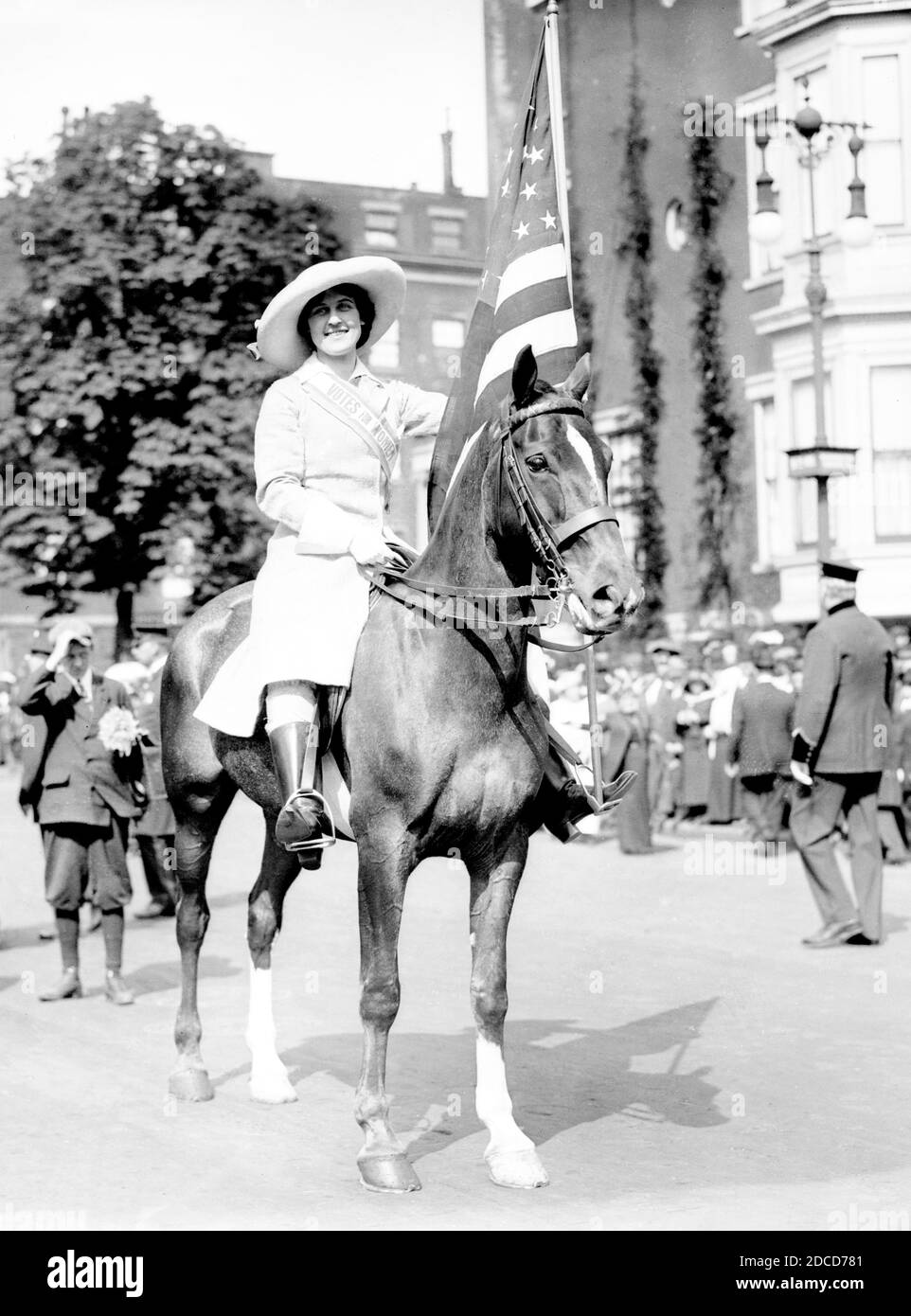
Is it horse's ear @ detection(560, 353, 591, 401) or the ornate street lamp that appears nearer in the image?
horse's ear @ detection(560, 353, 591, 401)

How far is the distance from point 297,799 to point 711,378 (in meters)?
23.2

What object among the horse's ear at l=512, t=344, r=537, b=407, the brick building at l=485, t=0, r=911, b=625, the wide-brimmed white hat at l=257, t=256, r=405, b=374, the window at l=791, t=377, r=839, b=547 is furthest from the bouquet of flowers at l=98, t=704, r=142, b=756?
the window at l=791, t=377, r=839, b=547

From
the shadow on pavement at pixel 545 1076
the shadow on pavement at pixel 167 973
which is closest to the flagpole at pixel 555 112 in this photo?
the shadow on pavement at pixel 545 1076

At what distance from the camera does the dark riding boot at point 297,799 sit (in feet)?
21.6

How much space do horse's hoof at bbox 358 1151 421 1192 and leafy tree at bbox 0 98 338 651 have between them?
27.8 metres

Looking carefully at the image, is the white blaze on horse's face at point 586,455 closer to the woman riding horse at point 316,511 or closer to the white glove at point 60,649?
the woman riding horse at point 316,511

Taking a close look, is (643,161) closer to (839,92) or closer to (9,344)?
(839,92)

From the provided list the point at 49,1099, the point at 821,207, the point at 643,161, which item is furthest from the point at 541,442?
the point at 643,161

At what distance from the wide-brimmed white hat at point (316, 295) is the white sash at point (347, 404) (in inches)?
11.1

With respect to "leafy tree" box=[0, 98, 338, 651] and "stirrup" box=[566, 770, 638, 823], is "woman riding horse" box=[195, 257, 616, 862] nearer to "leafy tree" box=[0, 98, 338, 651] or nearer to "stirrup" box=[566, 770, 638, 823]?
"stirrup" box=[566, 770, 638, 823]

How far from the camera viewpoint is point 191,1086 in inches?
307

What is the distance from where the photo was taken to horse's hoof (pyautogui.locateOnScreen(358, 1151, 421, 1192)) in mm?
6176

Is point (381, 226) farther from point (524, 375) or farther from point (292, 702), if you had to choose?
point (524, 375)
